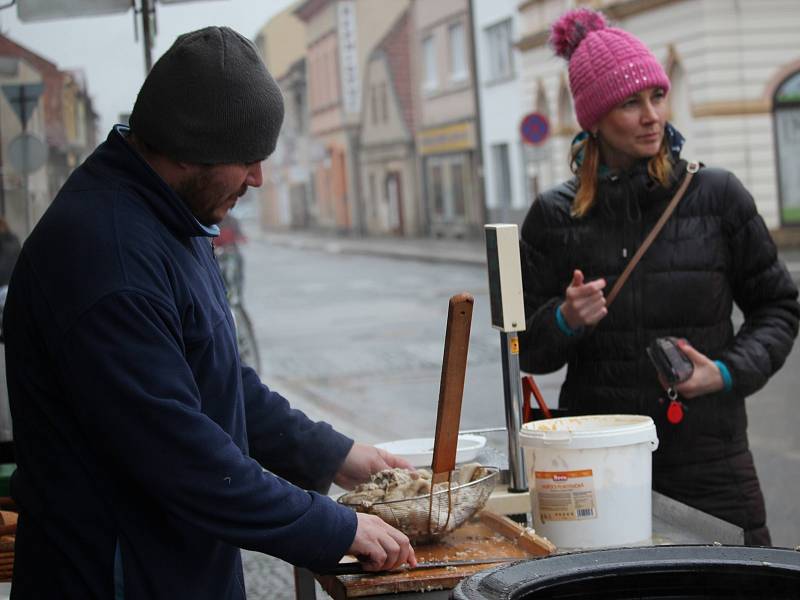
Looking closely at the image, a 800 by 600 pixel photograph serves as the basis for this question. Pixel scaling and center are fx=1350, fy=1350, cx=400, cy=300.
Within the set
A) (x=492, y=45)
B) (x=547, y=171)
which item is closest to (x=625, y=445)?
(x=547, y=171)

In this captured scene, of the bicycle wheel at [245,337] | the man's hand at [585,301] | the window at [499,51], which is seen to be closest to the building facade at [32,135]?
the man's hand at [585,301]

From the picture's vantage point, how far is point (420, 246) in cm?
3734

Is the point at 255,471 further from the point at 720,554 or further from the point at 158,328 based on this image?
the point at 720,554

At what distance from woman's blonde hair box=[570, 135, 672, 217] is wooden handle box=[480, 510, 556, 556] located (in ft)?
3.22

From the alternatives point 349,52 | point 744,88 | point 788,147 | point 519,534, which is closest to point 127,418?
point 519,534

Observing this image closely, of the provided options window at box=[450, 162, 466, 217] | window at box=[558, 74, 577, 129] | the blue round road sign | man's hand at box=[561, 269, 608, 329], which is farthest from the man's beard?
window at box=[450, 162, 466, 217]

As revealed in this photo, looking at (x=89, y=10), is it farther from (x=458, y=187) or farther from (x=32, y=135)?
(x=458, y=187)

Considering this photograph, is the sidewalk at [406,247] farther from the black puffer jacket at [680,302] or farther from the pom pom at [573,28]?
the black puffer jacket at [680,302]

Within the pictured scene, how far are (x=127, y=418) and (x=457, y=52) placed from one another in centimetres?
3578

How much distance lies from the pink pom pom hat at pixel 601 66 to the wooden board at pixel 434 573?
1.25 meters

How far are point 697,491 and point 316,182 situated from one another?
49187mm

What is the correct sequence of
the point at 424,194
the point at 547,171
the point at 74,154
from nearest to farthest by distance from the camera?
the point at 74,154, the point at 547,171, the point at 424,194

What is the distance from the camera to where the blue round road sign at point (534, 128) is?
74.2 feet

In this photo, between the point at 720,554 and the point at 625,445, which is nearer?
the point at 720,554
